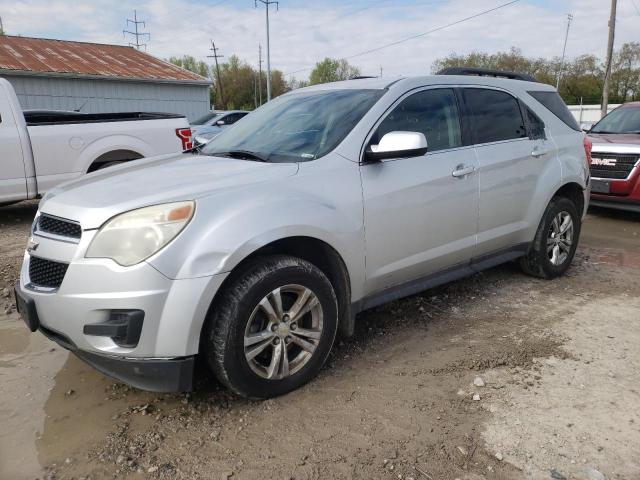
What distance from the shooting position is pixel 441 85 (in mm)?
3900

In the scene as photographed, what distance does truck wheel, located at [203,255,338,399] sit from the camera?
8.63 feet

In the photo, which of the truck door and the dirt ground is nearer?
the dirt ground

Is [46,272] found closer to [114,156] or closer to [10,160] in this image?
[10,160]

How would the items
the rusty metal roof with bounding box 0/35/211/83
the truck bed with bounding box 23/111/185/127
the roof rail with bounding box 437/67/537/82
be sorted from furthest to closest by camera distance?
the rusty metal roof with bounding box 0/35/211/83
the truck bed with bounding box 23/111/185/127
the roof rail with bounding box 437/67/537/82

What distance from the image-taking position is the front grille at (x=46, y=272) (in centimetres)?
261

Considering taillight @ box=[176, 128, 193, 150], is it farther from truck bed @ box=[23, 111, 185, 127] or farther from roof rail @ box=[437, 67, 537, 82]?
roof rail @ box=[437, 67, 537, 82]

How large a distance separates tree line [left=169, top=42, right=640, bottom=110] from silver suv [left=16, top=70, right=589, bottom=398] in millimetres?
47646

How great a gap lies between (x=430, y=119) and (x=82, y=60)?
2059 cm

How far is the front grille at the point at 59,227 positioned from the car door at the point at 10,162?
4.77 meters

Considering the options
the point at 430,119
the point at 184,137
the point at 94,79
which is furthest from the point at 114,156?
the point at 94,79

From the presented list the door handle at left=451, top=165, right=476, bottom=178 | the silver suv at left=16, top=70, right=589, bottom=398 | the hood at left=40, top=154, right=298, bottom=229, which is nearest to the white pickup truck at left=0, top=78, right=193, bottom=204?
the silver suv at left=16, top=70, right=589, bottom=398

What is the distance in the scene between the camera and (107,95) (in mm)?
20312

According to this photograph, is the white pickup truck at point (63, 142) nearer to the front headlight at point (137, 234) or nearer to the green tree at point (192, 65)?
the front headlight at point (137, 234)

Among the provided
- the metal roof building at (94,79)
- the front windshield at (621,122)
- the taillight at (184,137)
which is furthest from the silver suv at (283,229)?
the metal roof building at (94,79)
